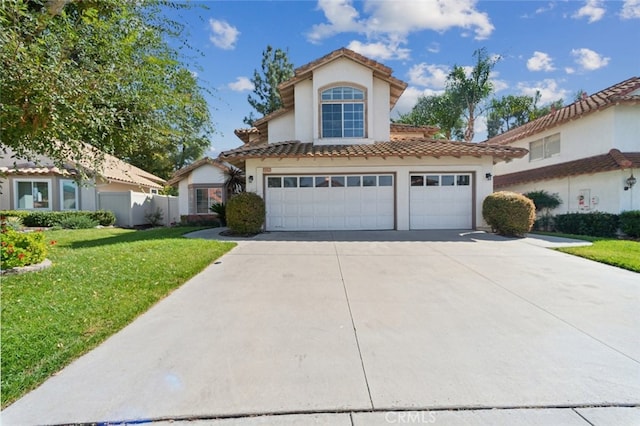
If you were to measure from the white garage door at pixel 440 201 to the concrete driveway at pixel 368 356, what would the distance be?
275 inches

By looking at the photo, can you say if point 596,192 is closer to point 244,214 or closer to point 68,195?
point 244,214

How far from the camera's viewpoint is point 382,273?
6652 mm

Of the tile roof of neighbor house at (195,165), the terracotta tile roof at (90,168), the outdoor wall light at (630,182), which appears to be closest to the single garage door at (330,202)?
the terracotta tile roof at (90,168)

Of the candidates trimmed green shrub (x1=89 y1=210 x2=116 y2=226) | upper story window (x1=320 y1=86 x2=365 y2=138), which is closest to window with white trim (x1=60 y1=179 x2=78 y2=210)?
trimmed green shrub (x1=89 y1=210 x2=116 y2=226)

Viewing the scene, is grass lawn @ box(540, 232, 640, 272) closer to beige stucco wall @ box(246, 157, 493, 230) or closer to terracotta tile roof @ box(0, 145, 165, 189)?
beige stucco wall @ box(246, 157, 493, 230)

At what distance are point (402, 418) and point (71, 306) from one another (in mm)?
4617

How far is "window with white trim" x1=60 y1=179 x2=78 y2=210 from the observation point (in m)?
18.6

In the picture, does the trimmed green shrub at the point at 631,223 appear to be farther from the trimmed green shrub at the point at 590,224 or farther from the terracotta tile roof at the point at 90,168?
the terracotta tile roof at the point at 90,168

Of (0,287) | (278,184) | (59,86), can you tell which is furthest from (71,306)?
(278,184)

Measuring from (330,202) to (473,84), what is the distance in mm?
20449

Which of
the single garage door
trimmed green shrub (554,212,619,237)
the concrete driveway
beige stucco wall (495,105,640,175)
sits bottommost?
the concrete driveway

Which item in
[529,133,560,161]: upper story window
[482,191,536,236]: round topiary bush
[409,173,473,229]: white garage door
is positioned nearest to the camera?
[482,191,536,236]: round topiary bush

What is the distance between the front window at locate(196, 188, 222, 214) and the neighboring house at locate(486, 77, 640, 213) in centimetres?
1894

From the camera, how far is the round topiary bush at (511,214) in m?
11.3
